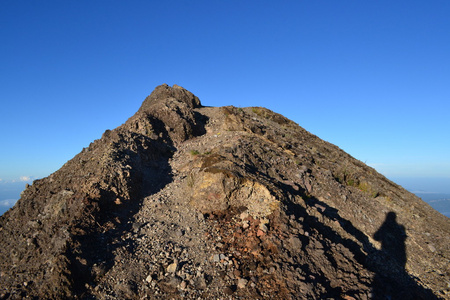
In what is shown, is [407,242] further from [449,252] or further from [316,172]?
[316,172]

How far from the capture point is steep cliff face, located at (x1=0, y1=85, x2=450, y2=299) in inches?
246

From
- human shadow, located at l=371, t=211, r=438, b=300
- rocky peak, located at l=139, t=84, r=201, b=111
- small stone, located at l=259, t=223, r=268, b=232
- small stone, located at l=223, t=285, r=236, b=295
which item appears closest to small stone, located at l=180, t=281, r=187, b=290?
small stone, located at l=223, t=285, r=236, b=295

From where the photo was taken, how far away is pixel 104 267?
253 inches

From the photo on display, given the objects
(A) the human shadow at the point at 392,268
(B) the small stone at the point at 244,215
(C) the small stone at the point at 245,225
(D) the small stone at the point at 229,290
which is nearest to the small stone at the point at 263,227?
(C) the small stone at the point at 245,225

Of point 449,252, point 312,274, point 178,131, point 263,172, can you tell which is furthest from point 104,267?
point 449,252

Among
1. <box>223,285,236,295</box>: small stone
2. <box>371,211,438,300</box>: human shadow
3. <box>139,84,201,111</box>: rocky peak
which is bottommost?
<box>223,285,236,295</box>: small stone

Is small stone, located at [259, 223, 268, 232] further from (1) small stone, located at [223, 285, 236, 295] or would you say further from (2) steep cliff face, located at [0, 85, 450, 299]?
(1) small stone, located at [223, 285, 236, 295]

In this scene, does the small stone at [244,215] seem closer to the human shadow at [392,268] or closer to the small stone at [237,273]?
the small stone at [237,273]

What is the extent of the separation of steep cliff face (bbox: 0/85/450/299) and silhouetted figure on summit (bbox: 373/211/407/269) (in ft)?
0.23

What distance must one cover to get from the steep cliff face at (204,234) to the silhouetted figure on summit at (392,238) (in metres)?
0.07

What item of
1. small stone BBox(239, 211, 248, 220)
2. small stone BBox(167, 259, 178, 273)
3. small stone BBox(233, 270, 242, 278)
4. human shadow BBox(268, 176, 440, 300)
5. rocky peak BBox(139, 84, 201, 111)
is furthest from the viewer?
rocky peak BBox(139, 84, 201, 111)

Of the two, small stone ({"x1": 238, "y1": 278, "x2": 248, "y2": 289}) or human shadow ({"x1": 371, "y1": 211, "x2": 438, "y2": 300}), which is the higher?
human shadow ({"x1": 371, "y1": 211, "x2": 438, "y2": 300})

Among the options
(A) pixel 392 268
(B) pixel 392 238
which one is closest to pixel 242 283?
(A) pixel 392 268

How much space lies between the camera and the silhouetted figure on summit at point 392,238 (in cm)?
1099
